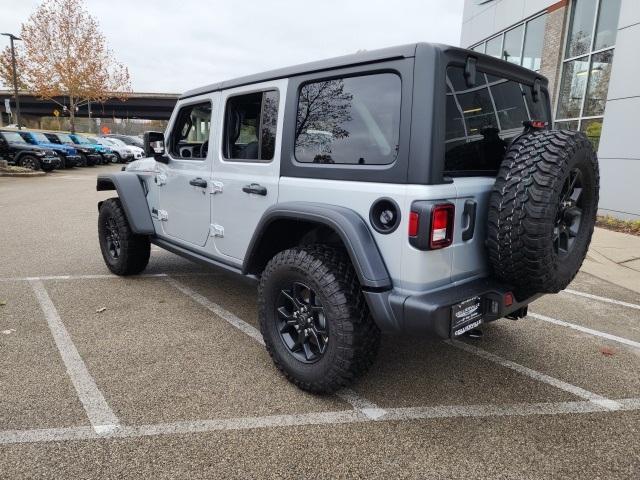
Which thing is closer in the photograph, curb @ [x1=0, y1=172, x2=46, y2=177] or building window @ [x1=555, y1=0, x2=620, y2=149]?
building window @ [x1=555, y1=0, x2=620, y2=149]

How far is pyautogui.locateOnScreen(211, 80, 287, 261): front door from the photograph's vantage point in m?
3.02

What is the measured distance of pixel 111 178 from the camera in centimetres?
462

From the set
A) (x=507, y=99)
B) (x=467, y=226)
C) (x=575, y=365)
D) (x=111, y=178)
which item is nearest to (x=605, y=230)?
(x=575, y=365)

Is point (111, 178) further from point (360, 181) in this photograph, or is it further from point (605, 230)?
point (605, 230)

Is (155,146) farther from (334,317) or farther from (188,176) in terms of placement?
(334,317)

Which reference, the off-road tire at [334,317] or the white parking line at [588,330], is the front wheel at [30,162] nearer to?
the off-road tire at [334,317]

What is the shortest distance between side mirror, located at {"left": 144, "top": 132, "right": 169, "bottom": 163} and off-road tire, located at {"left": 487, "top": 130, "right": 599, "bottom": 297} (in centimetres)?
297

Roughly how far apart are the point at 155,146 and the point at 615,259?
6035 mm

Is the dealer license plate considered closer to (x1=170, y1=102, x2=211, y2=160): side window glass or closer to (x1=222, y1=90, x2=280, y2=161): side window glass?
(x1=222, y1=90, x2=280, y2=161): side window glass

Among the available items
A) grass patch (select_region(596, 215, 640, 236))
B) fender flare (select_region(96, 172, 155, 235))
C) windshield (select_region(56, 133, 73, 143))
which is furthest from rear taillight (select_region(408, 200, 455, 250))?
windshield (select_region(56, 133, 73, 143))

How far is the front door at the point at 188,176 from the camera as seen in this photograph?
369 cm

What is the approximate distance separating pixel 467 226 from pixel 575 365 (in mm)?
1588

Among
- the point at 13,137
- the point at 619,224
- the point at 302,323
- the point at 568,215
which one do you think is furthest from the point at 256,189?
the point at 13,137

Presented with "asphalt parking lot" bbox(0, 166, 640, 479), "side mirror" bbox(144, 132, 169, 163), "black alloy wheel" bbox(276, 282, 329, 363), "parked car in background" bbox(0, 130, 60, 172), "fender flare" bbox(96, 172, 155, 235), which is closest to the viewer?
"asphalt parking lot" bbox(0, 166, 640, 479)
